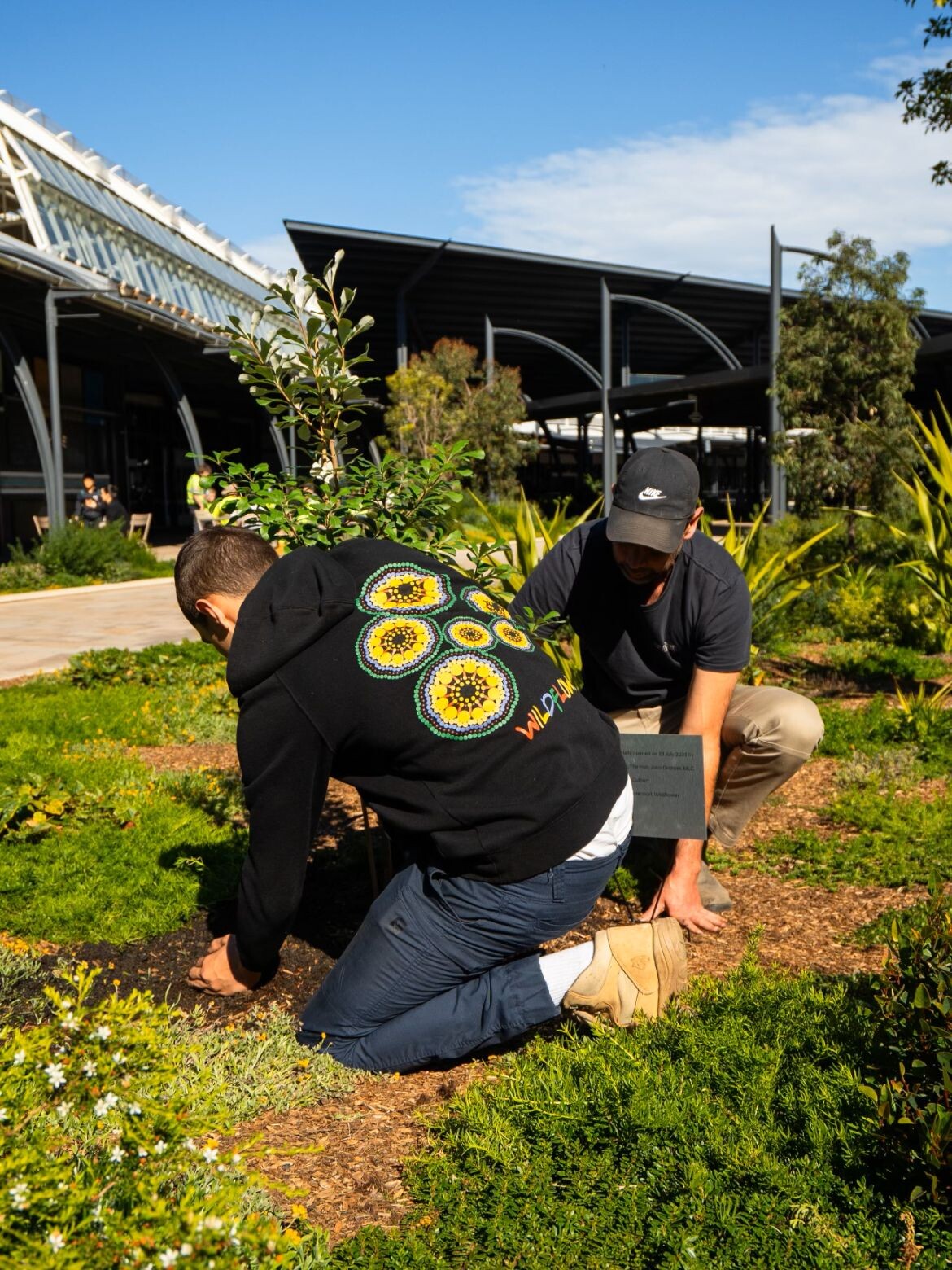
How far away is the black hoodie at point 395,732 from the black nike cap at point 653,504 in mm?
763

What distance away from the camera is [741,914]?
3.73 metres

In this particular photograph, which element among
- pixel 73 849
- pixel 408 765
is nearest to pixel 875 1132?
pixel 408 765

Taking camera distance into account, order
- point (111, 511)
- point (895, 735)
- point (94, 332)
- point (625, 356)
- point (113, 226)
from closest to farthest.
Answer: point (895, 735)
point (111, 511)
point (94, 332)
point (113, 226)
point (625, 356)

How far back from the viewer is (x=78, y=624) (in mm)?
10859

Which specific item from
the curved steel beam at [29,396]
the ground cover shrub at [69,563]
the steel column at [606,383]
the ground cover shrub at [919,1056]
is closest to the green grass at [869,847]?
the ground cover shrub at [919,1056]

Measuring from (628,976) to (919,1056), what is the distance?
2.65 ft

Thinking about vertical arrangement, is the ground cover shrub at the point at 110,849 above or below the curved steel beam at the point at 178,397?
below

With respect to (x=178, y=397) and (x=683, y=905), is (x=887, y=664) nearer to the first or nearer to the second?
(x=683, y=905)

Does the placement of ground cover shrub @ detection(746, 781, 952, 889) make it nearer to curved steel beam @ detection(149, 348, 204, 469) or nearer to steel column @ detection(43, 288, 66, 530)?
steel column @ detection(43, 288, 66, 530)

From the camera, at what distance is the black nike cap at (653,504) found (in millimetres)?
3230

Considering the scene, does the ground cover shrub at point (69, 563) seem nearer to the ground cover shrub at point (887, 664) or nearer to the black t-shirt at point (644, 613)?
the ground cover shrub at point (887, 664)

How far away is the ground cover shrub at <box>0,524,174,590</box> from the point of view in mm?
14523

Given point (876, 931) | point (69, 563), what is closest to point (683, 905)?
point (876, 931)

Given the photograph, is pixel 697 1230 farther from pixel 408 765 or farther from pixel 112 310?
pixel 112 310
